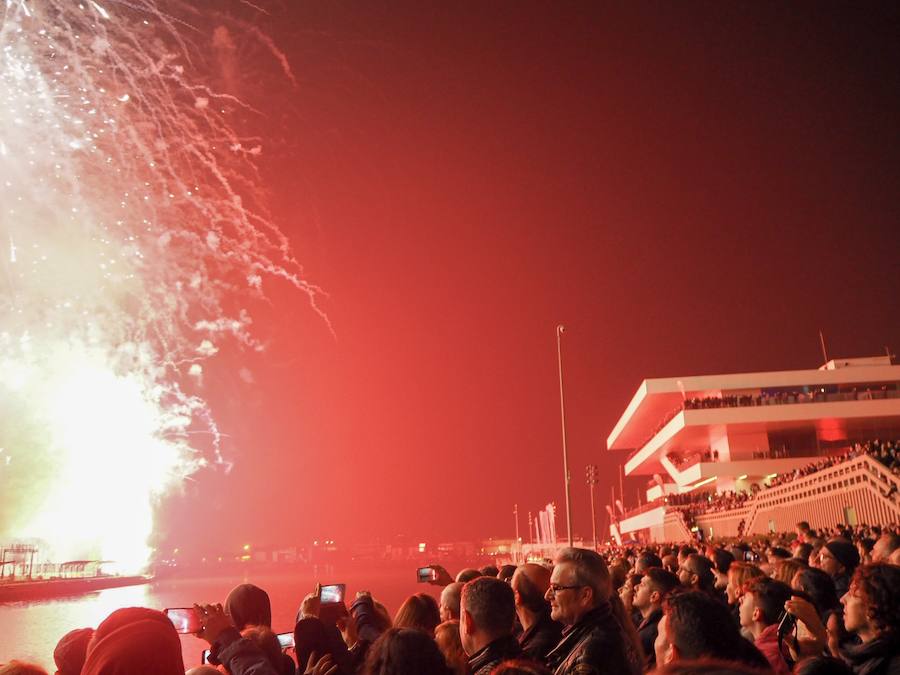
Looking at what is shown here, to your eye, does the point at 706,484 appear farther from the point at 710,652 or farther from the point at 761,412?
the point at 710,652

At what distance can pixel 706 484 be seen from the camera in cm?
5981

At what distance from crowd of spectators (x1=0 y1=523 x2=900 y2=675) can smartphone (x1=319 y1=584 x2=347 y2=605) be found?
0.74 ft

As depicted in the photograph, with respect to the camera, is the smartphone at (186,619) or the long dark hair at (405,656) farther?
the smartphone at (186,619)

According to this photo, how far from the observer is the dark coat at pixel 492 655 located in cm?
392

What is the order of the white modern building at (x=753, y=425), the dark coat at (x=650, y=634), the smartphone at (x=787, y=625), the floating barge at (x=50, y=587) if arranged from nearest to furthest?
1. the smartphone at (x=787, y=625)
2. the dark coat at (x=650, y=634)
3. the white modern building at (x=753, y=425)
4. the floating barge at (x=50, y=587)

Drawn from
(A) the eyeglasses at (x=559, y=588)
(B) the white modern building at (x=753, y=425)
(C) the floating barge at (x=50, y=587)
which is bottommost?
(C) the floating barge at (x=50, y=587)

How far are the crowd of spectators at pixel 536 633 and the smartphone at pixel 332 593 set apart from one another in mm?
226

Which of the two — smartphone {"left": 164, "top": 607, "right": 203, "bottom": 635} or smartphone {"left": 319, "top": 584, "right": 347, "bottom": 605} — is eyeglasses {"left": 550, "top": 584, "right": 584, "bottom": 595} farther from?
smartphone {"left": 319, "top": 584, "right": 347, "bottom": 605}

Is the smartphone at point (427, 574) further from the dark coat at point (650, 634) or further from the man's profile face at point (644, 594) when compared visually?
the dark coat at point (650, 634)

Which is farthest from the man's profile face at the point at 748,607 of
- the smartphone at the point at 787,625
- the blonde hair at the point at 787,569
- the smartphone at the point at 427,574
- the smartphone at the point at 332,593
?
the smartphone at the point at 427,574

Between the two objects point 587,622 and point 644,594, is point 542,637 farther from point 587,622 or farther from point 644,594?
point 644,594

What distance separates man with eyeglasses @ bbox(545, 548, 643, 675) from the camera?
3.96 metres

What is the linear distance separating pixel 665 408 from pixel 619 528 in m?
22.5

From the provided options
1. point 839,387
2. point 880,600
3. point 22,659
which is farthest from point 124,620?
point 839,387
